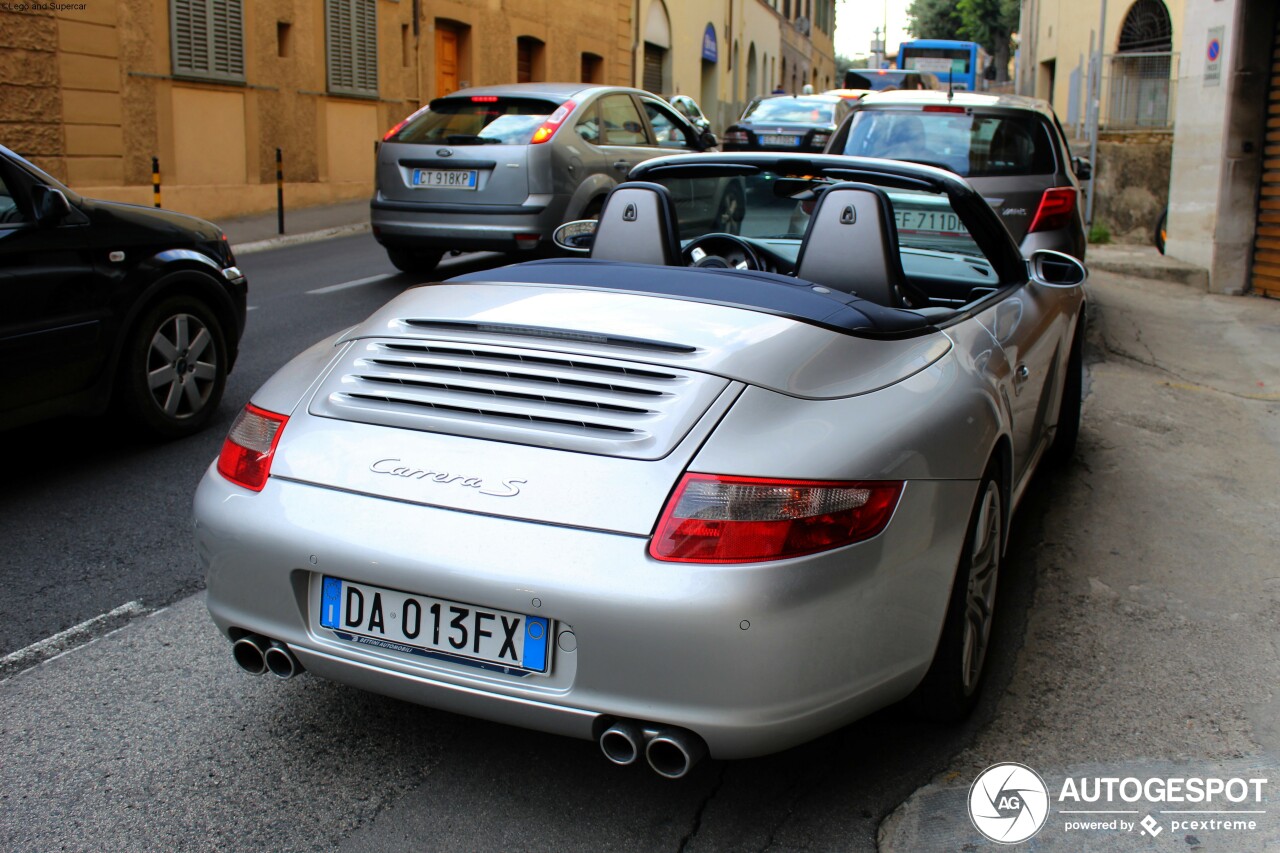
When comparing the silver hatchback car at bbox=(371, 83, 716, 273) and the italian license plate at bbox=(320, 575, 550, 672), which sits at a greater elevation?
the silver hatchback car at bbox=(371, 83, 716, 273)

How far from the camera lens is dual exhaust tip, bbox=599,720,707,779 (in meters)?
2.43

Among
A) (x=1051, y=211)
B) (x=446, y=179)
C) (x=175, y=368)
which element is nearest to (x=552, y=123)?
(x=446, y=179)

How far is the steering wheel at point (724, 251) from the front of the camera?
401cm

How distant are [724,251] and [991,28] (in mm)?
71136

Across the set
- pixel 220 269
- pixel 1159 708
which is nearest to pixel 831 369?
pixel 1159 708

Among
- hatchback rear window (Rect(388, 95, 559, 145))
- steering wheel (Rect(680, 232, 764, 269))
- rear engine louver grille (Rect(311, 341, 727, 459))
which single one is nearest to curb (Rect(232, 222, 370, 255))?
Result: hatchback rear window (Rect(388, 95, 559, 145))

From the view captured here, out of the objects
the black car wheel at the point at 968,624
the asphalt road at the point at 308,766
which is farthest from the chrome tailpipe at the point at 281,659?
the black car wheel at the point at 968,624

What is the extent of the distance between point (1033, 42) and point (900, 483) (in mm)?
40051

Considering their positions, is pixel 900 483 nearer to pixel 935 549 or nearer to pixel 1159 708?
pixel 935 549

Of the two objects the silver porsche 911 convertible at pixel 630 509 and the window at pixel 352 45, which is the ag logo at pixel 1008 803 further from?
the window at pixel 352 45

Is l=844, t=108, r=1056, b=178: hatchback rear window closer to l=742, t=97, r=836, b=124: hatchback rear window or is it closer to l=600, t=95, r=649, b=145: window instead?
l=600, t=95, r=649, b=145: window

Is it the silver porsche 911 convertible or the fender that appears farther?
the fender

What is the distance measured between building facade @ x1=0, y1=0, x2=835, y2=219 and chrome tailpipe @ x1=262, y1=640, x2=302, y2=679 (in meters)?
12.1

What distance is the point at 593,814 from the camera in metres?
2.73
